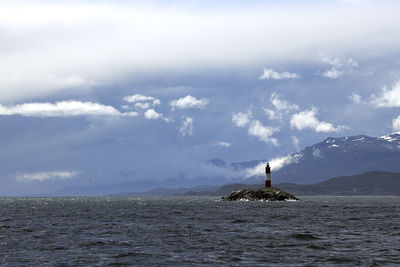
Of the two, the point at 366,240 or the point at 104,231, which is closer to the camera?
the point at 366,240

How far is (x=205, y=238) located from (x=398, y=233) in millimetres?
23622

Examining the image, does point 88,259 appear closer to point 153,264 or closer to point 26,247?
point 153,264

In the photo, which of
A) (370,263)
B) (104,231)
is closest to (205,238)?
(104,231)

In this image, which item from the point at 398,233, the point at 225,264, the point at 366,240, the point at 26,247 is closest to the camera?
the point at 225,264

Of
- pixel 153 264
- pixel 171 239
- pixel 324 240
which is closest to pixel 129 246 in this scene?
pixel 171 239

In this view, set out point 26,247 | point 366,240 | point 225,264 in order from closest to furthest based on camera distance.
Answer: point 225,264
point 26,247
point 366,240

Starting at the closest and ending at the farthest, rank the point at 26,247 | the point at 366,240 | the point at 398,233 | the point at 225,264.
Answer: the point at 225,264, the point at 26,247, the point at 366,240, the point at 398,233

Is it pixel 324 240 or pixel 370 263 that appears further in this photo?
pixel 324 240

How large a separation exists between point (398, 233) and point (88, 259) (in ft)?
127

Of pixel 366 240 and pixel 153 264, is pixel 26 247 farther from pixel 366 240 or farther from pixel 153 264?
pixel 366 240

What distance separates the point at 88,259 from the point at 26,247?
35.6 ft

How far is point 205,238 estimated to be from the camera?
58156mm

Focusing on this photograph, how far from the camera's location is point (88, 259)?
4266 cm

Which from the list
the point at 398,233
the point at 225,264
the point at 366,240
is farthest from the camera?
the point at 398,233
